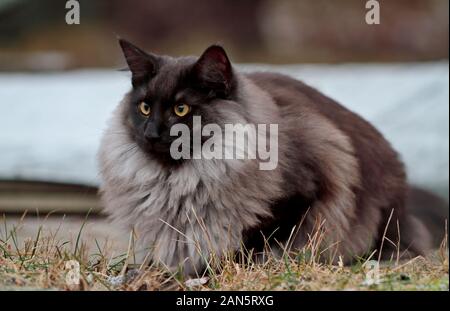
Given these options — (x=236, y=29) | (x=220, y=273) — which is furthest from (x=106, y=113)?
(x=236, y=29)

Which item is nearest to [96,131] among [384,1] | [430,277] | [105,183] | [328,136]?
[105,183]

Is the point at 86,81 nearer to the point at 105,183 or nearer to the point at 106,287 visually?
the point at 105,183

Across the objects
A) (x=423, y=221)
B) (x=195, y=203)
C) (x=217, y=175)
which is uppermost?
(x=217, y=175)

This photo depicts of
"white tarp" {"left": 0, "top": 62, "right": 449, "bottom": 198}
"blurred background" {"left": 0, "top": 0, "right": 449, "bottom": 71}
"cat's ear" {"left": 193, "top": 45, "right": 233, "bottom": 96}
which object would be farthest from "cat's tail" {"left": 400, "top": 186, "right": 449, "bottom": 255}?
"blurred background" {"left": 0, "top": 0, "right": 449, "bottom": 71}

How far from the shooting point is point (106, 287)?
308 centimetres

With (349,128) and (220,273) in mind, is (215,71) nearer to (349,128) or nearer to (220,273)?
(220,273)

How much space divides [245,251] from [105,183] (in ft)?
2.48

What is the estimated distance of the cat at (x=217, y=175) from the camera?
10.9 feet

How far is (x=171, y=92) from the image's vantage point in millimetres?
3295

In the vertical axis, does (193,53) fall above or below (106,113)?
above

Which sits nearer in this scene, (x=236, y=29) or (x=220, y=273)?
(x=220, y=273)

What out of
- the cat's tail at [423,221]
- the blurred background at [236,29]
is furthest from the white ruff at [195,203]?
the blurred background at [236,29]

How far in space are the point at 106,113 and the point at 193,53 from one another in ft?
11.0

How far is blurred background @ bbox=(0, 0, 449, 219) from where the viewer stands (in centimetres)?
561
